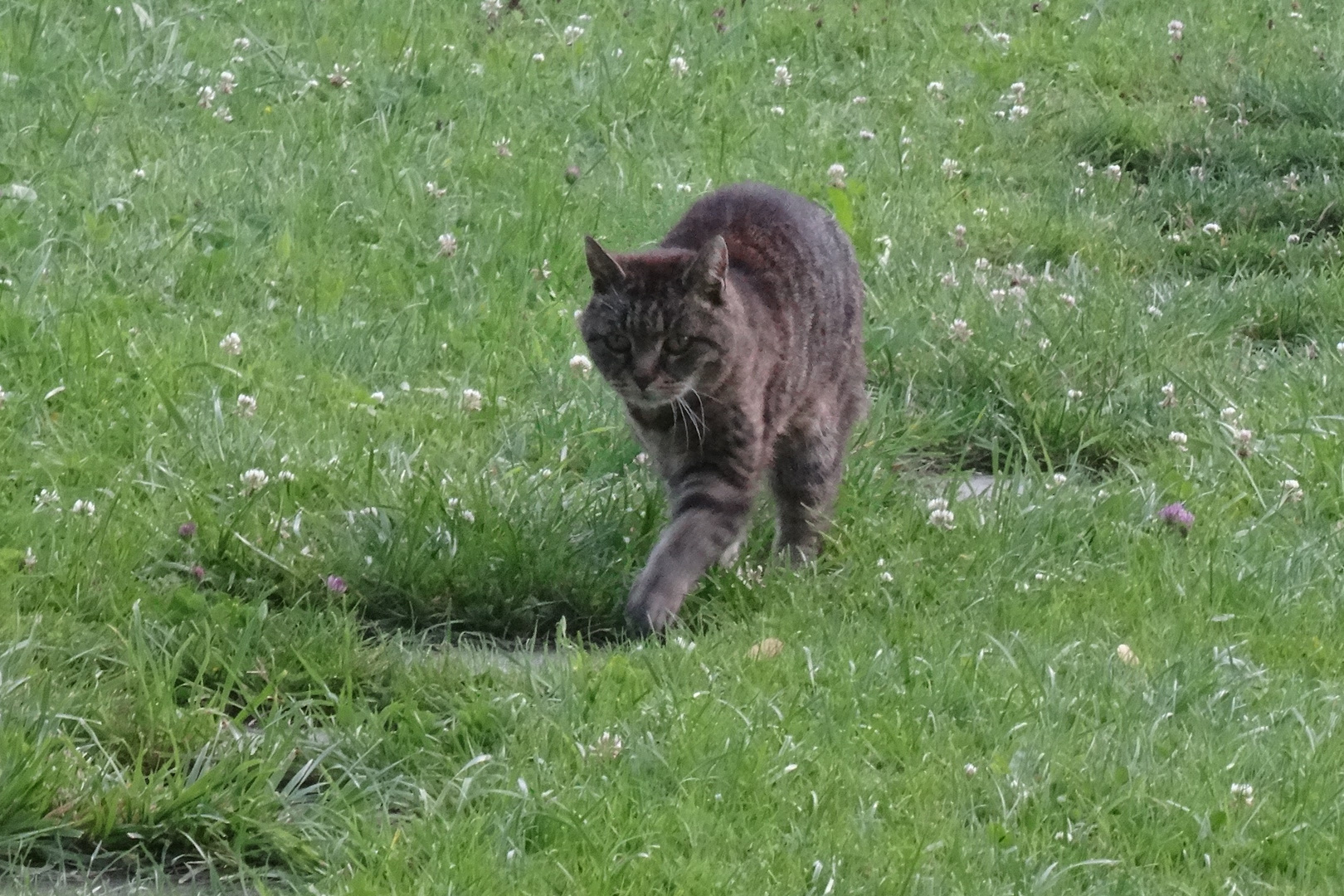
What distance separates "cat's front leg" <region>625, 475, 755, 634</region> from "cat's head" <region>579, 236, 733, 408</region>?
0.82ft

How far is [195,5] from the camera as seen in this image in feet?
23.8

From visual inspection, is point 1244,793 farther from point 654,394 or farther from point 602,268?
point 602,268

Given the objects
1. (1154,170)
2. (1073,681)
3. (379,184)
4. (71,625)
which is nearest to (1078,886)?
(1073,681)

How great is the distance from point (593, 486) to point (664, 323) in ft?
1.91

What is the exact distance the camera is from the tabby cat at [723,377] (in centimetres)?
418

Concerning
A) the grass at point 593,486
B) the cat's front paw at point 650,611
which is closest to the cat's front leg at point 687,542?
the cat's front paw at point 650,611

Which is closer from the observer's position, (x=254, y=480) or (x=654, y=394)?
(x=254, y=480)

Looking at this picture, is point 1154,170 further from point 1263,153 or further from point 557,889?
point 557,889

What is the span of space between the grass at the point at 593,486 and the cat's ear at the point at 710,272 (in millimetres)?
597

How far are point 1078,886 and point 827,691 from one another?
2.42 feet

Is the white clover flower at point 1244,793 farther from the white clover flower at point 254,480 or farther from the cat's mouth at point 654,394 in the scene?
the white clover flower at point 254,480

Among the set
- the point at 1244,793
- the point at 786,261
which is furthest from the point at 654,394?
the point at 1244,793

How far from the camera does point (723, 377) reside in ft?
14.1

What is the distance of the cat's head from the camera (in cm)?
421
